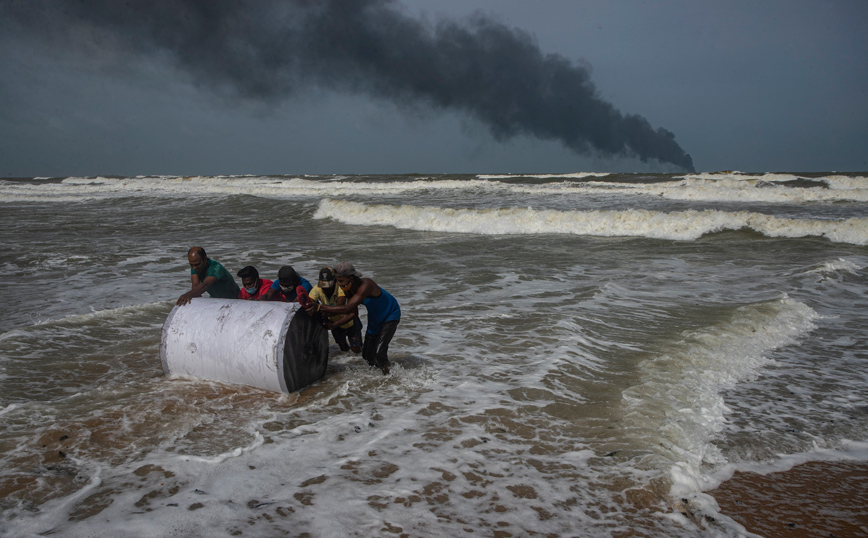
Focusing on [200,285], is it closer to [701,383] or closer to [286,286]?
[286,286]

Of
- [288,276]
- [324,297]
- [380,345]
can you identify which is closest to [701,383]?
[380,345]

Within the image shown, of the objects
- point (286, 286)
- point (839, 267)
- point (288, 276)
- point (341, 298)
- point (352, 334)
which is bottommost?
point (839, 267)

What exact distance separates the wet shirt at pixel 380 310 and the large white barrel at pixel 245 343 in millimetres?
510

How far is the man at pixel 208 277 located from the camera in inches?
259

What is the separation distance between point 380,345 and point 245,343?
129 cm

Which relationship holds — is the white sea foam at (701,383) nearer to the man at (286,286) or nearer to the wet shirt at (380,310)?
the wet shirt at (380,310)

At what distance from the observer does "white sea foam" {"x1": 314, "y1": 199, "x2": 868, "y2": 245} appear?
17500mm

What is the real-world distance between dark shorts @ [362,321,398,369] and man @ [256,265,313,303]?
951 millimetres

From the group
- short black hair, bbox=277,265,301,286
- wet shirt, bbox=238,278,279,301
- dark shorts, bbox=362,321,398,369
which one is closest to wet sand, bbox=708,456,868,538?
dark shorts, bbox=362,321,398,369

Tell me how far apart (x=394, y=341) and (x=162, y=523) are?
3968 mm

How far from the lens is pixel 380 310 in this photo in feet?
18.7

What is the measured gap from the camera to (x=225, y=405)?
4965 mm

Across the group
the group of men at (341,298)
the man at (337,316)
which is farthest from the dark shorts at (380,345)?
the man at (337,316)

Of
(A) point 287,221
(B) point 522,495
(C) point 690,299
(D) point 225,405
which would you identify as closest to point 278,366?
(D) point 225,405
